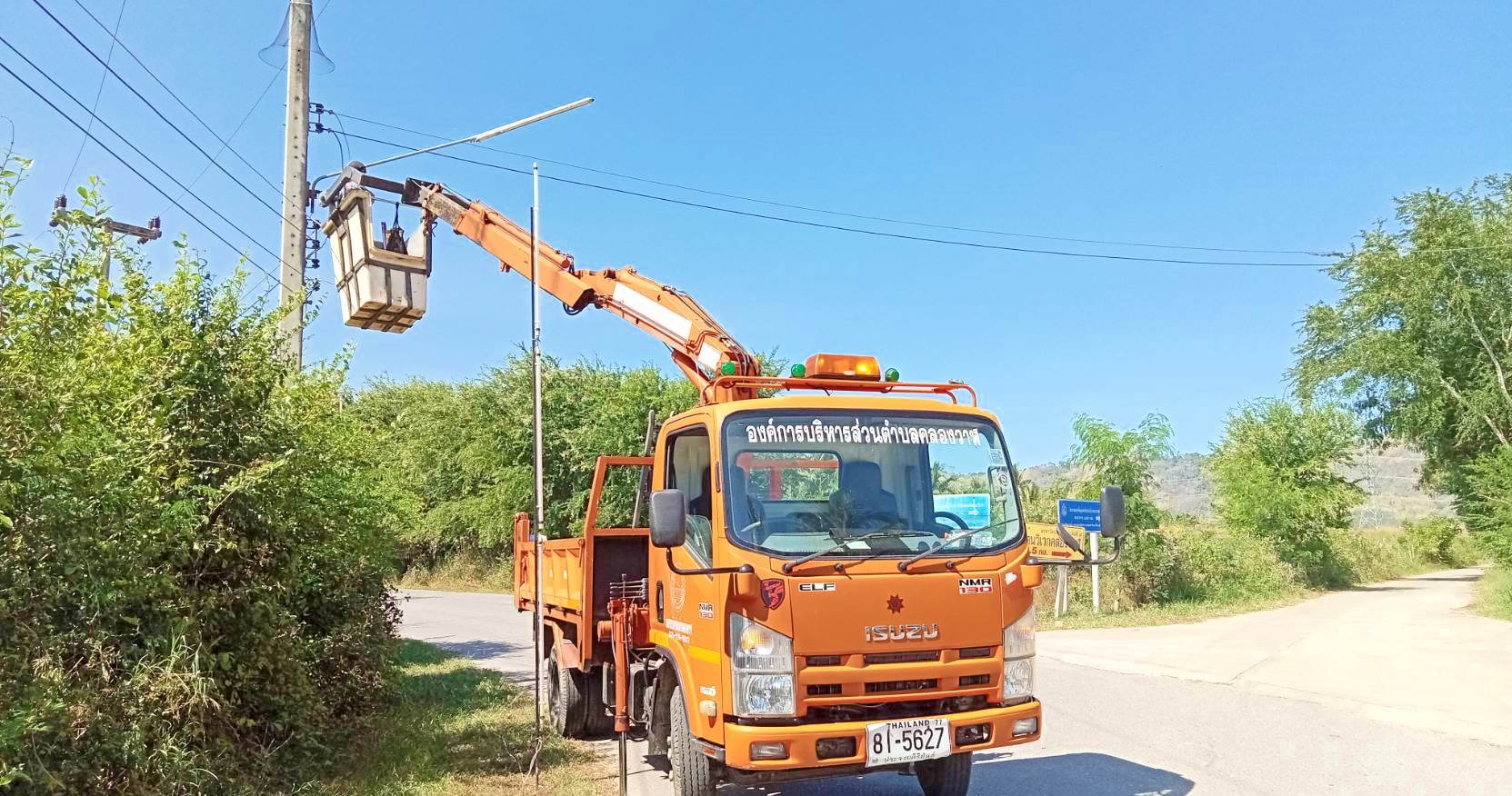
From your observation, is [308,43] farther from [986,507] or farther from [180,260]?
[986,507]

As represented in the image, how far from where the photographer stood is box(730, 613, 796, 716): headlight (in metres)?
5.41

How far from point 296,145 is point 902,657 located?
9886 mm

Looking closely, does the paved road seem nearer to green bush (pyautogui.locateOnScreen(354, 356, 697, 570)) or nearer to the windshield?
the windshield

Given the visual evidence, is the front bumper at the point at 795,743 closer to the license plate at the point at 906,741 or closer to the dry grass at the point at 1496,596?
the license plate at the point at 906,741

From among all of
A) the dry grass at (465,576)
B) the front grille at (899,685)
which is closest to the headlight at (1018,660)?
the front grille at (899,685)

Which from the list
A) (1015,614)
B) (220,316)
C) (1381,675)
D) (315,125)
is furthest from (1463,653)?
(315,125)

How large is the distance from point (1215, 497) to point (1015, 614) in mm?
25027

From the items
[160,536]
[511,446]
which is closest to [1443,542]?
[511,446]

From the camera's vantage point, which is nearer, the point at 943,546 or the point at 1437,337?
the point at 943,546

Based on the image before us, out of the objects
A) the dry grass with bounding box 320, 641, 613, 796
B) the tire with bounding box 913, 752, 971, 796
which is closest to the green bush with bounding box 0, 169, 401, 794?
the dry grass with bounding box 320, 641, 613, 796

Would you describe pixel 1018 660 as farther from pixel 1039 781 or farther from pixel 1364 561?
pixel 1364 561

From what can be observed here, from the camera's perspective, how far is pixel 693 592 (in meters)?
6.07

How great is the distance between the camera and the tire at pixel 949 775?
259 inches

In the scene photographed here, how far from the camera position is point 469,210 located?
11.5 metres
